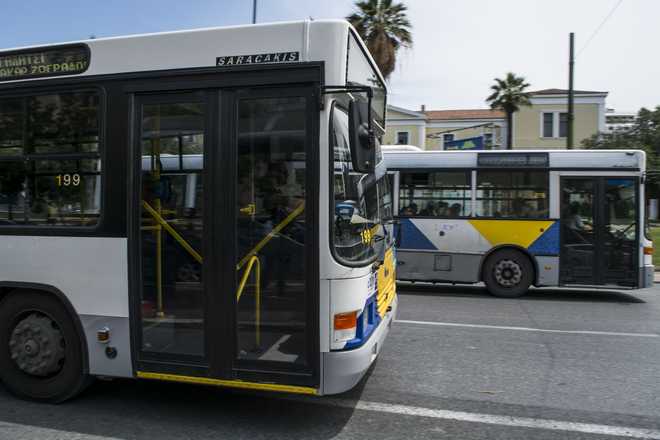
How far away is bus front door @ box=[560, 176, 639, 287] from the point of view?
10.2 m

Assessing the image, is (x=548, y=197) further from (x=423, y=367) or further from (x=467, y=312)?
(x=423, y=367)

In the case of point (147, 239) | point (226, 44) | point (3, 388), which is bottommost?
point (3, 388)

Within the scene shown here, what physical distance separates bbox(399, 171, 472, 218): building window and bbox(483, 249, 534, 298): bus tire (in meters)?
1.03

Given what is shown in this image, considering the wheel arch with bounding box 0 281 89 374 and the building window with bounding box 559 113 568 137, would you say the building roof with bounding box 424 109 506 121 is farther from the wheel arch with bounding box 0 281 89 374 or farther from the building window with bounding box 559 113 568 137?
the wheel arch with bounding box 0 281 89 374

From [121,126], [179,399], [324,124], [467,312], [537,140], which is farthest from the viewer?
[537,140]

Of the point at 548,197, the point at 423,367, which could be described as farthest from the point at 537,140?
the point at 423,367

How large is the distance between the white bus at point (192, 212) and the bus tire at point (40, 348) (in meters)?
0.02

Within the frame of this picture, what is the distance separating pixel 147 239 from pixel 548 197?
8102 millimetres

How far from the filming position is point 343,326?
4.05m

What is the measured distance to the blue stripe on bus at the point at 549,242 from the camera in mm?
10398

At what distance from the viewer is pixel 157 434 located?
416cm

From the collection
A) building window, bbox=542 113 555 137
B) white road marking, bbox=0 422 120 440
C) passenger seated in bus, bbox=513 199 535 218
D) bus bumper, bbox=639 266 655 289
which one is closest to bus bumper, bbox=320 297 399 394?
white road marking, bbox=0 422 120 440

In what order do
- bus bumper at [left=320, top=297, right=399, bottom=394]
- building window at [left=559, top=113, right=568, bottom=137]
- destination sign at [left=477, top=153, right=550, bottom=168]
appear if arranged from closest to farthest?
bus bumper at [left=320, top=297, right=399, bottom=394]
destination sign at [left=477, top=153, right=550, bottom=168]
building window at [left=559, top=113, right=568, bottom=137]

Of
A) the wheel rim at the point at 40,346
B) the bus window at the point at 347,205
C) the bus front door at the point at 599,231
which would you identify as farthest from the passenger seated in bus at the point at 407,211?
the wheel rim at the point at 40,346
